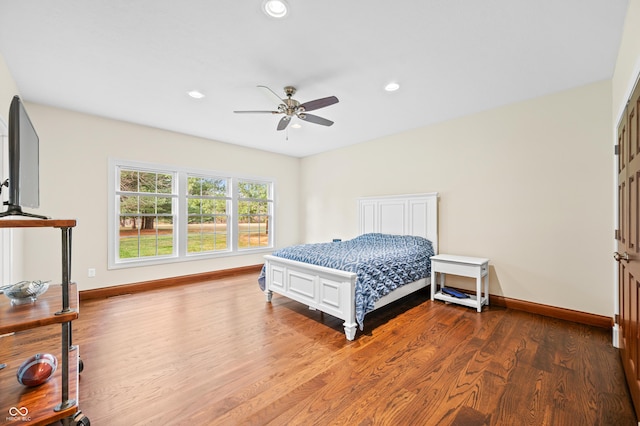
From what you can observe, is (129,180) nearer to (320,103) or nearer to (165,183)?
(165,183)

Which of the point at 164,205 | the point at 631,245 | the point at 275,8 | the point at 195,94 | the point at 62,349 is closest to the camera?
the point at 62,349

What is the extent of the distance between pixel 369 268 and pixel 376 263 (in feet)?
0.50

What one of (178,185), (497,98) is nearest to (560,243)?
(497,98)

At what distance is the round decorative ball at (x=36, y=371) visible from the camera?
1343mm

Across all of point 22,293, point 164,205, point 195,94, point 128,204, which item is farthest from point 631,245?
point 128,204

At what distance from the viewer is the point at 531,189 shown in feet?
11.0

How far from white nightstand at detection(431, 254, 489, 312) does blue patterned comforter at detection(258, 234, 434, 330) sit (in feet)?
0.68

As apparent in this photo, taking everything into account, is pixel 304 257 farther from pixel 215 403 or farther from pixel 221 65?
pixel 221 65

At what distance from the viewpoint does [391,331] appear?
283 centimetres

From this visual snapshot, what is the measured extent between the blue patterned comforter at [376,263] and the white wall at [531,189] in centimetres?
63

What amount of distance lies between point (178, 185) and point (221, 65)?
286 centimetres

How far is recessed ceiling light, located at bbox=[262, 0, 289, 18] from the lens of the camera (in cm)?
185

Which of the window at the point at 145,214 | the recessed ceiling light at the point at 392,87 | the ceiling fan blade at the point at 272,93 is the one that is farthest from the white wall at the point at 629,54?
the window at the point at 145,214

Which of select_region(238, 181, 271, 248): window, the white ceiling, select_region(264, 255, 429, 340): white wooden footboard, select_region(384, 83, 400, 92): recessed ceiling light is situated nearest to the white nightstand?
select_region(264, 255, 429, 340): white wooden footboard
